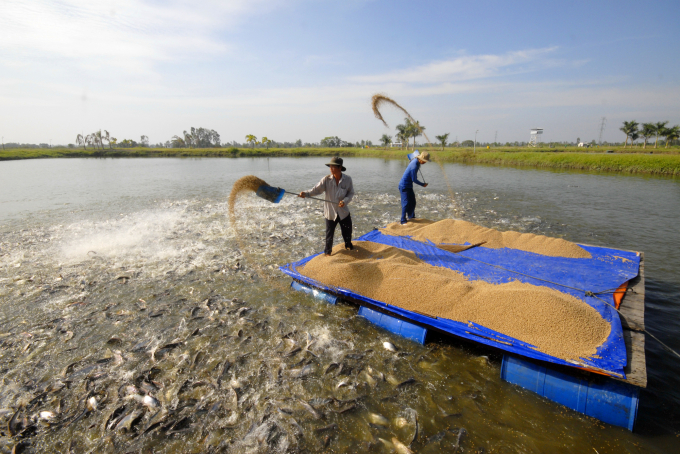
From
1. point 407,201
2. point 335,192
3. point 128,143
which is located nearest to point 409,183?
point 407,201

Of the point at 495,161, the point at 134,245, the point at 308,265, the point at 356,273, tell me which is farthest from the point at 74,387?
the point at 495,161

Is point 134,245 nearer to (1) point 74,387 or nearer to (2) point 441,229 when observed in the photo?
(1) point 74,387

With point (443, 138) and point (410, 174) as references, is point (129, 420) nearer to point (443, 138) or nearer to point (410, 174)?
point (410, 174)

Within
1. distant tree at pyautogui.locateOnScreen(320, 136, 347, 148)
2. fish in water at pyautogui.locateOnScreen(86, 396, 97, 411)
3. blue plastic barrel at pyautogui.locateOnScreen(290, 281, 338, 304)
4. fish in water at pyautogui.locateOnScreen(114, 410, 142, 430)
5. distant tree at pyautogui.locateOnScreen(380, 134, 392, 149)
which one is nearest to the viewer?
fish in water at pyautogui.locateOnScreen(114, 410, 142, 430)

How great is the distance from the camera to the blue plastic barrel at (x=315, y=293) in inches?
214

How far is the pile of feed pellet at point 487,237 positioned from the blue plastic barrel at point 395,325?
308cm

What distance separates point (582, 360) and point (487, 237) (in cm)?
414

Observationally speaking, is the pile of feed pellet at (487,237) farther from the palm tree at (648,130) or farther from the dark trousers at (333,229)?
the palm tree at (648,130)

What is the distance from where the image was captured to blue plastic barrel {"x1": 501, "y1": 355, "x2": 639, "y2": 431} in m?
3.02

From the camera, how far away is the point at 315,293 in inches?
223

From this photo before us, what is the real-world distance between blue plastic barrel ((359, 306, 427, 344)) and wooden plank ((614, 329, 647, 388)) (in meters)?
2.18

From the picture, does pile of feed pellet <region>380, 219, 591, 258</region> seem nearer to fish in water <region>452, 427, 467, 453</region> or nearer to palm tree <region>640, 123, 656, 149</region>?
fish in water <region>452, 427, 467, 453</region>

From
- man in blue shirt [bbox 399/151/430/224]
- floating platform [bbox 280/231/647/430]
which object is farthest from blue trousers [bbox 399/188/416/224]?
floating platform [bbox 280/231/647/430]

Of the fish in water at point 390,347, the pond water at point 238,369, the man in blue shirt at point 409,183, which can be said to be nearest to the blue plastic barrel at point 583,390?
the pond water at point 238,369
